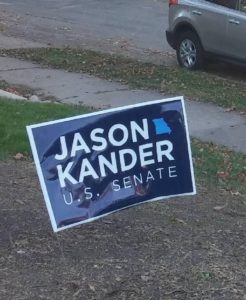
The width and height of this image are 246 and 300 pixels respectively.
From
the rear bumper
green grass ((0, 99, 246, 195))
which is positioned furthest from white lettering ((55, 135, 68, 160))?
the rear bumper

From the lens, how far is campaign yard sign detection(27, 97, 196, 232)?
190 inches

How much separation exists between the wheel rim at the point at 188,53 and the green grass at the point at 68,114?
4.29 m

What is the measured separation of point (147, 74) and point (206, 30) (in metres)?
1.52

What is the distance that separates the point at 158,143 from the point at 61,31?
13.0m

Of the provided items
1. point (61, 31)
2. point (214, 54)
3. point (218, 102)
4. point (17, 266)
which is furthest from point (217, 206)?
point (61, 31)

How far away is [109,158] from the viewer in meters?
5.00

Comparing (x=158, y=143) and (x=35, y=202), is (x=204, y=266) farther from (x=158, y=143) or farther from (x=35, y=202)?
(x=35, y=202)

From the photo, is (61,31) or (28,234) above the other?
(28,234)

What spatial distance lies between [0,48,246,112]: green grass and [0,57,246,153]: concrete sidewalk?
0.27 m

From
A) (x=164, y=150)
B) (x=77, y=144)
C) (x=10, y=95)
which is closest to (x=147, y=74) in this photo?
(x=10, y=95)

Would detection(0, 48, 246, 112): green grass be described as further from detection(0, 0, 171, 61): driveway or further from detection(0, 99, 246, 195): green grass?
detection(0, 99, 246, 195): green grass

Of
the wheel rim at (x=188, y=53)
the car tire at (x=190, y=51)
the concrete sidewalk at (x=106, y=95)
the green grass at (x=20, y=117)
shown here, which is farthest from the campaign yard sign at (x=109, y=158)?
the wheel rim at (x=188, y=53)

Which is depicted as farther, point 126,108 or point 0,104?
point 0,104

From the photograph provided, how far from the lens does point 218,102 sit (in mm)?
10844
